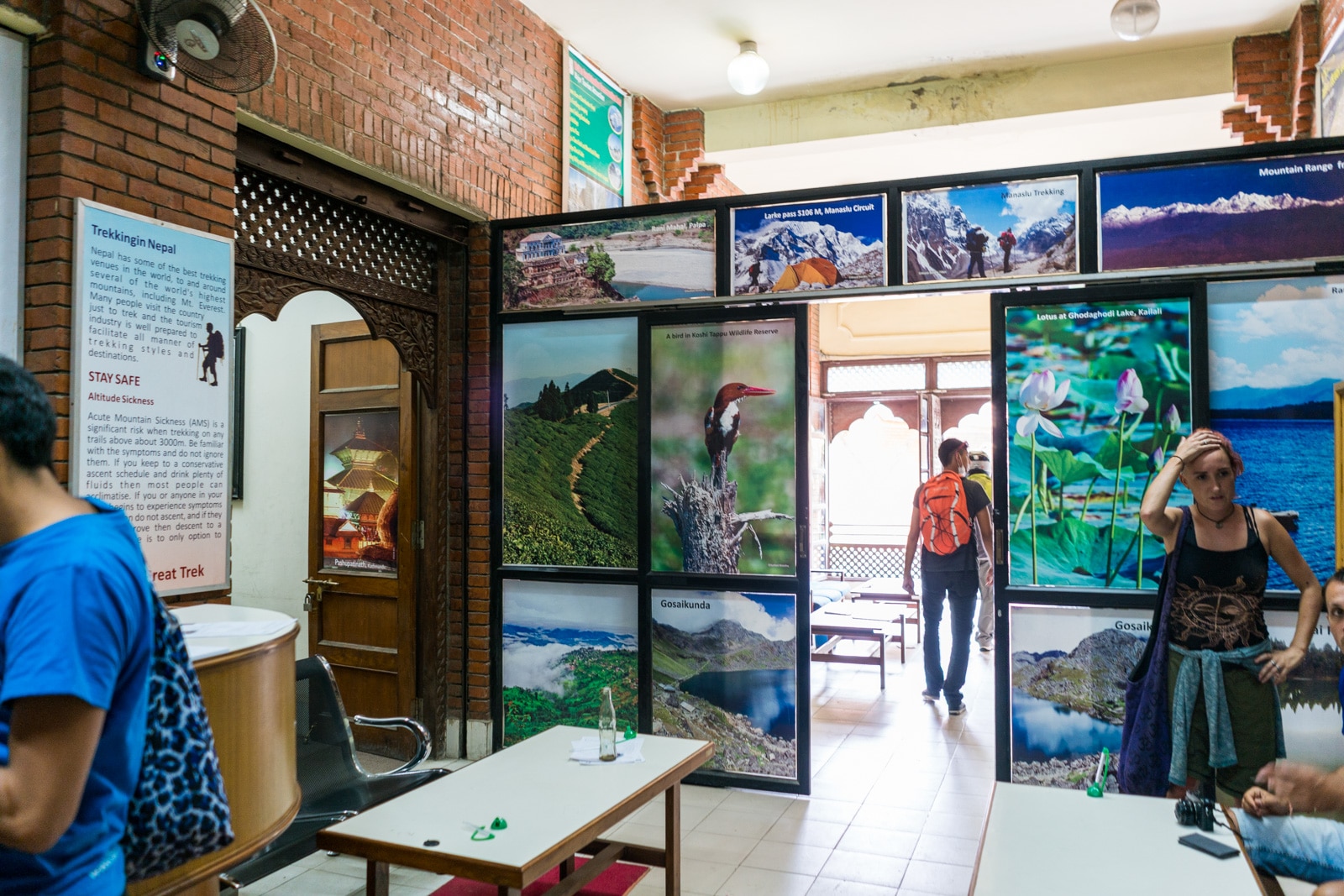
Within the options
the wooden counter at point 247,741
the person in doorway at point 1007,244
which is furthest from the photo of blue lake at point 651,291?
the wooden counter at point 247,741

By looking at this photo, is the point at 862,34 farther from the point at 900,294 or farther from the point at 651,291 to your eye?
the point at 651,291

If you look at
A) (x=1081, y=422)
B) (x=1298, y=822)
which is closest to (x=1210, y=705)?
(x=1298, y=822)

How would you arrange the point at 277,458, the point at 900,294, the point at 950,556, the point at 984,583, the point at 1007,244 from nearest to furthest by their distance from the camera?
the point at 1007,244, the point at 900,294, the point at 277,458, the point at 950,556, the point at 984,583

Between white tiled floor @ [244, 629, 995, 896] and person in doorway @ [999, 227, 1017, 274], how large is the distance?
257 centimetres

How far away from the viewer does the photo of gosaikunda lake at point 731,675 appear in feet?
15.2

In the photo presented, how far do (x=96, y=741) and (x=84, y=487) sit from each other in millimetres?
1881

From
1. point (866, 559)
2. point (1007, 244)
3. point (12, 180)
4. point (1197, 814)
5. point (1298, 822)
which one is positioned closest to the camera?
point (1197, 814)

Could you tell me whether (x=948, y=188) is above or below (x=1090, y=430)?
above

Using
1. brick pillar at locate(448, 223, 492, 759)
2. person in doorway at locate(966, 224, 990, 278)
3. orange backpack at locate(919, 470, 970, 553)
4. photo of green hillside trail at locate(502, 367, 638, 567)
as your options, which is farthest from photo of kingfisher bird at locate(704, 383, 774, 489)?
orange backpack at locate(919, 470, 970, 553)

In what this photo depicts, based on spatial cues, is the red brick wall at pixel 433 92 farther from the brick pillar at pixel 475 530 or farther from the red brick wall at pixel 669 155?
the red brick wall at pixel 669 155

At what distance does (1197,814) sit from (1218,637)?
1.11 metres

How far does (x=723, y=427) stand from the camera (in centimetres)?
477

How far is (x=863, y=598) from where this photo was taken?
8797 millimetres

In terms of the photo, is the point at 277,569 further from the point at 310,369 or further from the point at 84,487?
the point at 84,487
